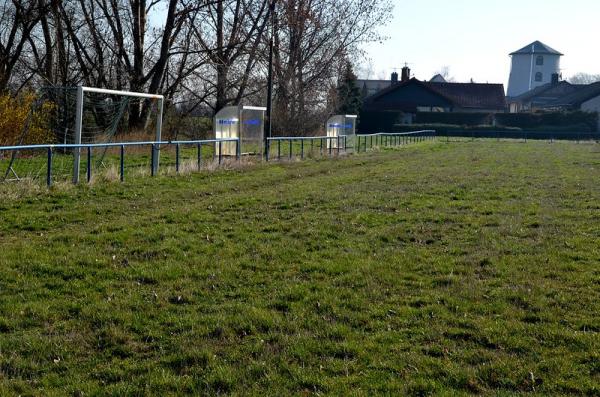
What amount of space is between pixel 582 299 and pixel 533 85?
131291 millimetres

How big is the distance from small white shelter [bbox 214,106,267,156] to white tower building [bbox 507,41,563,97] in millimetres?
110984

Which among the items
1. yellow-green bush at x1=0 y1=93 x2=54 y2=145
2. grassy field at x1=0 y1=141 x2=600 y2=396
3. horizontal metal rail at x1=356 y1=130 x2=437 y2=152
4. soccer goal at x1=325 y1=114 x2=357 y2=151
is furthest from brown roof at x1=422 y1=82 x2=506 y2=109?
grassy field at x1=0 y1=141 x2=600 y2=396

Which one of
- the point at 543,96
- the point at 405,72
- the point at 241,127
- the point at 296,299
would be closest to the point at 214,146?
the point at 241,127

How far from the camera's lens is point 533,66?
129625 mm

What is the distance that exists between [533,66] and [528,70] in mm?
1085

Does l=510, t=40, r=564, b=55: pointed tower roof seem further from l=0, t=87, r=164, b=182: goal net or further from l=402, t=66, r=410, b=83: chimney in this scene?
l=0, t=87, r=164, b=182: goal net

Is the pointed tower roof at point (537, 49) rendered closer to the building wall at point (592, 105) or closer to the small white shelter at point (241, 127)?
the building wall at point (592, 105)

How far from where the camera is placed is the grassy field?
4.70 m

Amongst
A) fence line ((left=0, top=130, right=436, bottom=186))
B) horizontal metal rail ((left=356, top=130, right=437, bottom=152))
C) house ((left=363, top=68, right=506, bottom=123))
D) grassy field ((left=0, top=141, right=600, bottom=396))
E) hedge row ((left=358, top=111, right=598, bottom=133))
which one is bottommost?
grassy field ((left=0, top=141, right=600, bottom=396))

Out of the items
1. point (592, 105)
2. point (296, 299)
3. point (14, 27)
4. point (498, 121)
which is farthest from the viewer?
point (592, 105)

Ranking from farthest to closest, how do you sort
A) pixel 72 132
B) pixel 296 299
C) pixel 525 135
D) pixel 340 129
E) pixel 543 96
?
pixel 543 96, pixel 525 135, pixel 340 129, pixel 72 132, pixel 296 299

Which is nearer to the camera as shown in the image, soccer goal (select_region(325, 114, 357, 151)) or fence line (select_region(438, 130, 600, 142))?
soccer goal (select_region(325, 114, 357, 151))

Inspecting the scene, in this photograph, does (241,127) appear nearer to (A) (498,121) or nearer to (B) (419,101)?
(A) (498,121)

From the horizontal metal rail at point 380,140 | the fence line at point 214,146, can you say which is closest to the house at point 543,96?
the fence line at point 214,146
